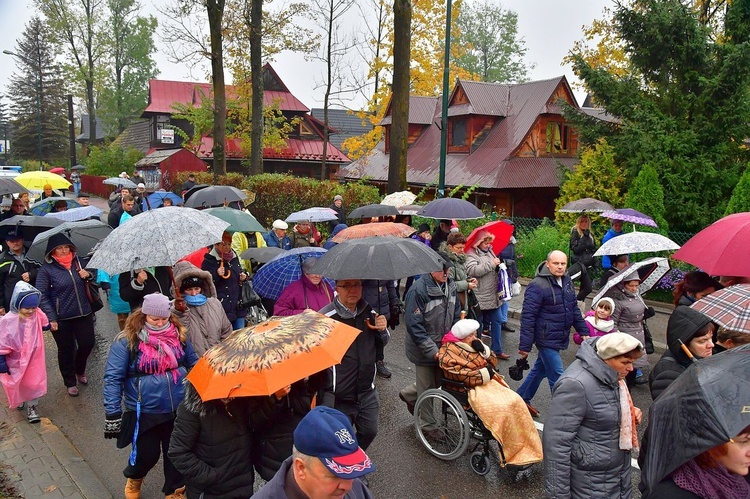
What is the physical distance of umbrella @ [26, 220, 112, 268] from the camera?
23.5 feet

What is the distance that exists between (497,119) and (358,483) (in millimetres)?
27670

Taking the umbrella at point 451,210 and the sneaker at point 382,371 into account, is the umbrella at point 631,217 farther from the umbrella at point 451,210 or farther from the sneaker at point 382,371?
the sneaker at point 382,371

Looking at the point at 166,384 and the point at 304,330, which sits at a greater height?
the point at 304,330

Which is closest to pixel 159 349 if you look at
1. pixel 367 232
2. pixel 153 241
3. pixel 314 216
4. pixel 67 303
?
→ pixel 153 241

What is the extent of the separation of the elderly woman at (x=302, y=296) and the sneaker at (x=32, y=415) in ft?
9.84

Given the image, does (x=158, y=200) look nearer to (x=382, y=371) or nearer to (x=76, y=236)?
(x=76, y=236)

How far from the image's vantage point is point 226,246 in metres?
7.56

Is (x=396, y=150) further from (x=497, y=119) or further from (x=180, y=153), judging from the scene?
(x=180, y=153)

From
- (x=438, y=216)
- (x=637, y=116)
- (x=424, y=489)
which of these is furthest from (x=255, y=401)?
(x=637, y=116)

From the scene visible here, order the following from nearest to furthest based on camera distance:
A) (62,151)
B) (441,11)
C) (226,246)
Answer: (226,246), (441,11), (62,151)

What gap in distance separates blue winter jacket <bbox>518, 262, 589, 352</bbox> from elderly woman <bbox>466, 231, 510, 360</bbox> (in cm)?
196

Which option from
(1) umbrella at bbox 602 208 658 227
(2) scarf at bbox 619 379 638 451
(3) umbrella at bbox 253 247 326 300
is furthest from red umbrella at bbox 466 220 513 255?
(2) scarf at bbox 619 379 638 451

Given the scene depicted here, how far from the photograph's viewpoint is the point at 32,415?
647 cm

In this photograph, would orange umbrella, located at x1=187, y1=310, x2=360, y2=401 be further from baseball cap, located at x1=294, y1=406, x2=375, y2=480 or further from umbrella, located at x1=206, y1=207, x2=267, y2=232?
umbrella, located at x1=206, y1=207, x2=267, y2=232
